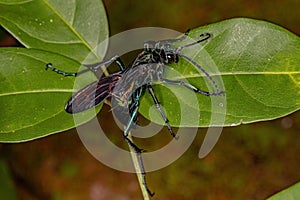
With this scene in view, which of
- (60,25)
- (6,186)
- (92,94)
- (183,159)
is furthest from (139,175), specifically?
(183,159)

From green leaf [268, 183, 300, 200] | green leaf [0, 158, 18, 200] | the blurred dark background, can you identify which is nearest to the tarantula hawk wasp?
green leaf [268, 183, 300, 200]

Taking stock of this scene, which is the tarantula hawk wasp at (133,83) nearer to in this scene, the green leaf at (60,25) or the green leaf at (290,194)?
the green leaf at (60,25)

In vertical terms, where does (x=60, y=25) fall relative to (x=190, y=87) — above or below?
above

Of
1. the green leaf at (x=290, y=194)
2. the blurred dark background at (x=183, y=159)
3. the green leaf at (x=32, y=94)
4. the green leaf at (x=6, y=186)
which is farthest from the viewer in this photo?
the blurred dark background at (x=183, y=159)

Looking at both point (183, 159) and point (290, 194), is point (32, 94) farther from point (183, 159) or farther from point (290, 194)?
point (183, 159)

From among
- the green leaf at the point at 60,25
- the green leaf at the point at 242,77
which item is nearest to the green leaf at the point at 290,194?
the green leaf at the point at 242,77

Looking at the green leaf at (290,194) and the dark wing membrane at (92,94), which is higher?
the dark wing membrane at (92,94)

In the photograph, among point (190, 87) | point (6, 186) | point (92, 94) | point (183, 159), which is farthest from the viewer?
point (183, 159)

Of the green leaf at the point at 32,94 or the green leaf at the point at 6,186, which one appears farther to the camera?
the green leaf at the point at 6,186

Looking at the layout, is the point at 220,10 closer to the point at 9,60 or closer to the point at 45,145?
the point at 45,145

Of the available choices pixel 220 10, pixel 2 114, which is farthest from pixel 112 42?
pixel 2 114
